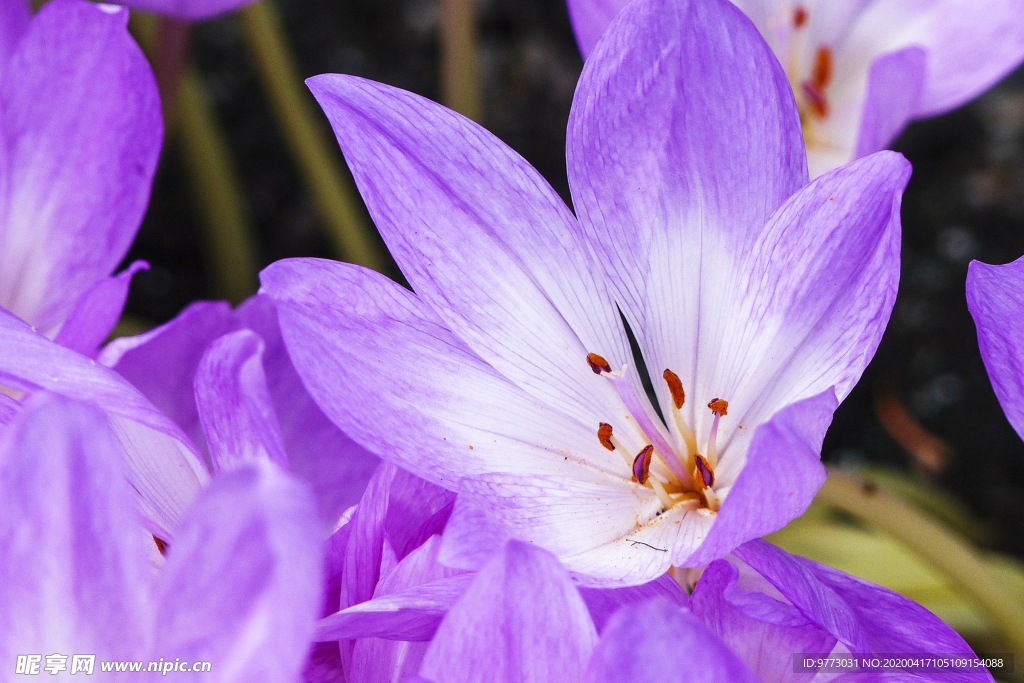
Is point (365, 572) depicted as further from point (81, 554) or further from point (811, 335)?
point (811, 335)

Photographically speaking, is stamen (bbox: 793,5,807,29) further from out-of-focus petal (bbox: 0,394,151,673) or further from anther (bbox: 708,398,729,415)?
out-of-focus petal (bbox: 0,394,151,673)

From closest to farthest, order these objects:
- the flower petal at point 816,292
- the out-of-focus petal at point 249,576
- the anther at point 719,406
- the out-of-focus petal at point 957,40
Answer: the out-of-focus petal at point 249,576, the flower petal at point 816,292, the anther at point 719,406, the out-of-focus petal at point 957,40

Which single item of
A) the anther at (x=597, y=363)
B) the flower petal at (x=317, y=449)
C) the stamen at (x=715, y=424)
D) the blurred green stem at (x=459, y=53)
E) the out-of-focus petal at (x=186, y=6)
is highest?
the out-of-focus petal at (x=186, y=6)

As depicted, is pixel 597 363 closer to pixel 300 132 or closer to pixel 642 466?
pixel 642 466

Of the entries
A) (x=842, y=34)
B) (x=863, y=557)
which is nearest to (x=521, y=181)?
(x=842, y=34)

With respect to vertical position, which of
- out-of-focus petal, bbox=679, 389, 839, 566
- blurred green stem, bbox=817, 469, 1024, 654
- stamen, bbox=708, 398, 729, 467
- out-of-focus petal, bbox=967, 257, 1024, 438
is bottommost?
blurred green stem, bbox=817, 469, 1024, 654

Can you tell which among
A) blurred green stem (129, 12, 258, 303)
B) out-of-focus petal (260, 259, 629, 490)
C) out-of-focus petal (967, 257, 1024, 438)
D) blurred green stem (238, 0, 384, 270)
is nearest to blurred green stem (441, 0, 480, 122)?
blurred green stem (238, 0, 384, 270)

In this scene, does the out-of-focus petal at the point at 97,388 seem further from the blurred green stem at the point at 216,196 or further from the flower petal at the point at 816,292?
the blurred green stem at the point at 216,196

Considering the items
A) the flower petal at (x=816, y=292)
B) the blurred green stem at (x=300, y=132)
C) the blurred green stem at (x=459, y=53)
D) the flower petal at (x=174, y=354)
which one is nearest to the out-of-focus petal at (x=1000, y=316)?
the flower petal at (x=816, y=292)
